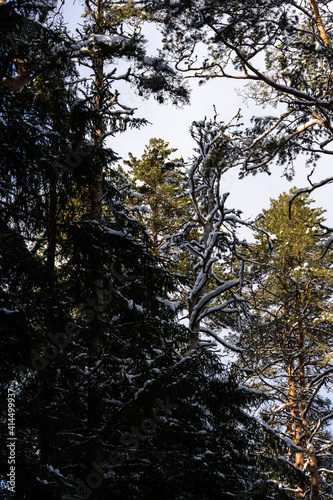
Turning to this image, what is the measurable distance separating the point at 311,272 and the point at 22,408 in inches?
421

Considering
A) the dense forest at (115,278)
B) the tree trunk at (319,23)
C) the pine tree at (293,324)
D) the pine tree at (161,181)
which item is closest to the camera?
the dense forest at (115,278)

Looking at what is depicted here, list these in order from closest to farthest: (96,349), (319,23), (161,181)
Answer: (96,349) → (319,23) → (161,181)

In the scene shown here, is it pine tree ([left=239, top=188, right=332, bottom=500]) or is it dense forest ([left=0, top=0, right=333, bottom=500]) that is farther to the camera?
pine tree ([left=239, top=188, right=332, bottom=500])

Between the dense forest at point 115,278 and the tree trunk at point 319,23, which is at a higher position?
the tree trunk at point 319,23

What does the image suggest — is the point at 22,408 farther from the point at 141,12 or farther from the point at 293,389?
the point at 293,389

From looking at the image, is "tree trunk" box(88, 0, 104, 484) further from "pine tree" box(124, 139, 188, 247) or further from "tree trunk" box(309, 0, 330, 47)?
"pine tree" box(124, 139, 188, 247)

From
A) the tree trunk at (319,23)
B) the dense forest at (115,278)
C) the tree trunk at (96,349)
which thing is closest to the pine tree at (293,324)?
the dense forest at (115,278)

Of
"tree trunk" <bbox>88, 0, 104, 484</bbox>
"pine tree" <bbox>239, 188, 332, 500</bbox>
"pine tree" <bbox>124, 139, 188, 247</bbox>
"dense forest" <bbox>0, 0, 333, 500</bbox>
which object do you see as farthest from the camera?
"pine tree" <bbox>124, 139, 188, 247</bbox>

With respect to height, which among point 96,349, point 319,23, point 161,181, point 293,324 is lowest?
point 96,349

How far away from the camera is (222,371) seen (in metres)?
7.20

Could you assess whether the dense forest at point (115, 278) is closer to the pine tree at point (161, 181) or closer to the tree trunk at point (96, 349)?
the tree trunk at point (96, 349)

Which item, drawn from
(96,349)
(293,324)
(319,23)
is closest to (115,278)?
(96,349)

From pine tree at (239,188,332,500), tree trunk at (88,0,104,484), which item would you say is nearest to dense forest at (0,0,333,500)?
tree trunk at (88,0,104,484)

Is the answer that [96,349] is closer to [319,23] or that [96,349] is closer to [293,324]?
[319,23]
